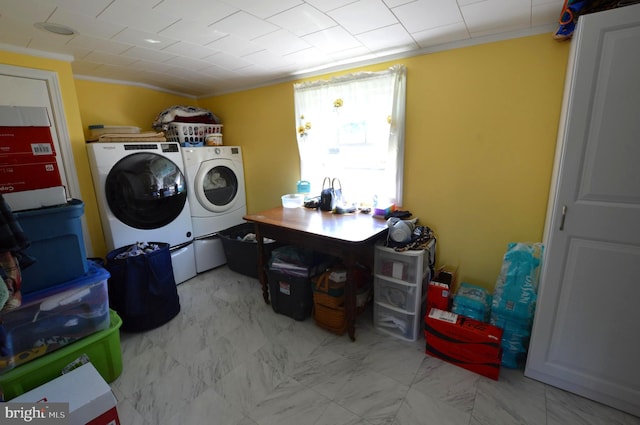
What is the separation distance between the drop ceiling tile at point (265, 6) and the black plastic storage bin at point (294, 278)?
1552 millimetres

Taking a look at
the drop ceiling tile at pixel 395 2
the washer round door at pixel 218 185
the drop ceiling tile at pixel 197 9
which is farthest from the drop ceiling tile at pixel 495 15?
the washer round door at pixel 218 185

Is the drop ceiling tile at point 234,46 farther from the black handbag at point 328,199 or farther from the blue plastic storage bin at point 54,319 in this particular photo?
the blue plastic storage bin at point 54,319

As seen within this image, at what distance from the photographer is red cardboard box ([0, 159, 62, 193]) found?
124 cm

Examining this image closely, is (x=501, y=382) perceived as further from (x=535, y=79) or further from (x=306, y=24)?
(x=306, y=24)

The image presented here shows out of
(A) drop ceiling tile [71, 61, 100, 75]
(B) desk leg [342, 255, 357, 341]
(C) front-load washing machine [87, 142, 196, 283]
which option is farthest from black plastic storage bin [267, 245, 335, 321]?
(A) drop ceiling tile [71, 61, 100, 75]

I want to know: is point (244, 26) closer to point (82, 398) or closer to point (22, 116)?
point (22, 116)

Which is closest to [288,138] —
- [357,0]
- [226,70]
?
[226,70]

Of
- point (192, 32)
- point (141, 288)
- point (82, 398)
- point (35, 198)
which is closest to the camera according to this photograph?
point (82, 398)

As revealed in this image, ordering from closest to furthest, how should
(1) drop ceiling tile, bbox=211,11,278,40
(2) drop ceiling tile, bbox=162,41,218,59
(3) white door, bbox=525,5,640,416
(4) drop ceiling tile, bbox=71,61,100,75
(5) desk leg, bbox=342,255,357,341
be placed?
(3) white door, bbox=525,5,640,416, (1) drop ceiling tile, bbox=211,11,278,40, (5) desk leg, bbox=342,255,357,341, (2) drop ceiling tile, bbox=162,41,218,59, (4) drop ceiling tile, bbox=71,61,100,75

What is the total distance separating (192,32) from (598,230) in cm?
237

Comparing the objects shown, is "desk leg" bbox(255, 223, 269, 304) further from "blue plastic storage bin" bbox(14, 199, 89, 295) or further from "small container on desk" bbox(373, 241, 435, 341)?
"blue plastic storage bin" bbox(14, 199, 89, 295)

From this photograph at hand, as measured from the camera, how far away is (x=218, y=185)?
313 cm

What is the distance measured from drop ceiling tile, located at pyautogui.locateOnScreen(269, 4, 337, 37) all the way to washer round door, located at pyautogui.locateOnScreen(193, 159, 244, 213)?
1690 millimetres

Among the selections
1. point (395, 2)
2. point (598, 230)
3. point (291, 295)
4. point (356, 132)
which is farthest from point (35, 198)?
point (598, 230)
